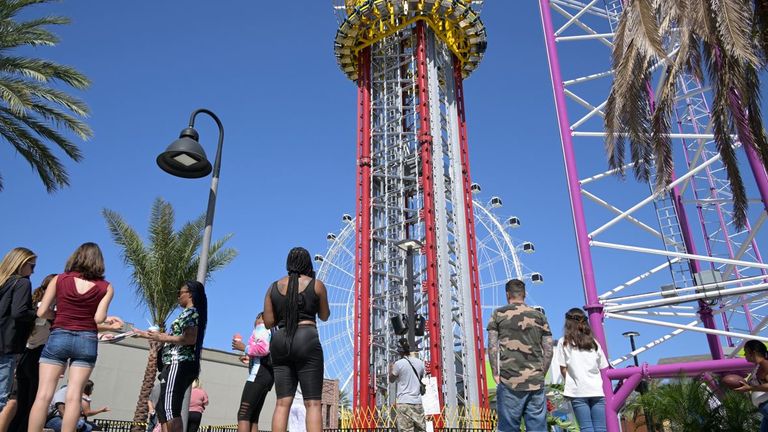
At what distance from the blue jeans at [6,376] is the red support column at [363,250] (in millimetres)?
14453

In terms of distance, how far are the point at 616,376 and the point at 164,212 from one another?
1766 cm

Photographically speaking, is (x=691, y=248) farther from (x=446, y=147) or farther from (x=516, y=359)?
(x=446, y=147)

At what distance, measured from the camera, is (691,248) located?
38.9 ft

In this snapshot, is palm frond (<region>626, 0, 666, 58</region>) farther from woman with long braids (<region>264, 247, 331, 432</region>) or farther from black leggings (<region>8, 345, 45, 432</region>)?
black leggings (<region>8, 345, 45, 432</region>)

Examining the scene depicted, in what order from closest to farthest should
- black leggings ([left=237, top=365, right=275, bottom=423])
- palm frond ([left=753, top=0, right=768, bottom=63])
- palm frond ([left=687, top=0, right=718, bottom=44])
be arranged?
black leggings ([left=237, top=365, right=275, bottom=423])
palm frond ([left=687, top=0, right=718, bottom=44])
palm frond ([left=753, top=0, right=768, bottom=63])

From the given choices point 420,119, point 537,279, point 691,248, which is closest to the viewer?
point 691,248

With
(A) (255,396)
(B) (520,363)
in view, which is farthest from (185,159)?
(B) (520,363)

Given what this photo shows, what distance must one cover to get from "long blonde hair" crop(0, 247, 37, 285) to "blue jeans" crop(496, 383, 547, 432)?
440 cm

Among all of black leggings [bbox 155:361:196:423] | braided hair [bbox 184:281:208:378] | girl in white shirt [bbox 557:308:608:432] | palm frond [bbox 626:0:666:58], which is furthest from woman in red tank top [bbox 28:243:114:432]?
palm frond [bbox 626:0:666:58]

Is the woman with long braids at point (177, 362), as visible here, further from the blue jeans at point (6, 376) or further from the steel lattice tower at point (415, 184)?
the steel lattice tower at point (415, 184)

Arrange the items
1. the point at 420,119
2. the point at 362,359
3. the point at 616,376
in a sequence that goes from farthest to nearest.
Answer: the point at 420,119 < the point at 362,359 < the point at 616,376

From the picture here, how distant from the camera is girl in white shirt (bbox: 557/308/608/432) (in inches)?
220

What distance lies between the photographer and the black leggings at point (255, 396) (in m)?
5.00

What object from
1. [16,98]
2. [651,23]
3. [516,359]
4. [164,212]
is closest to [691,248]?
[651,23]
